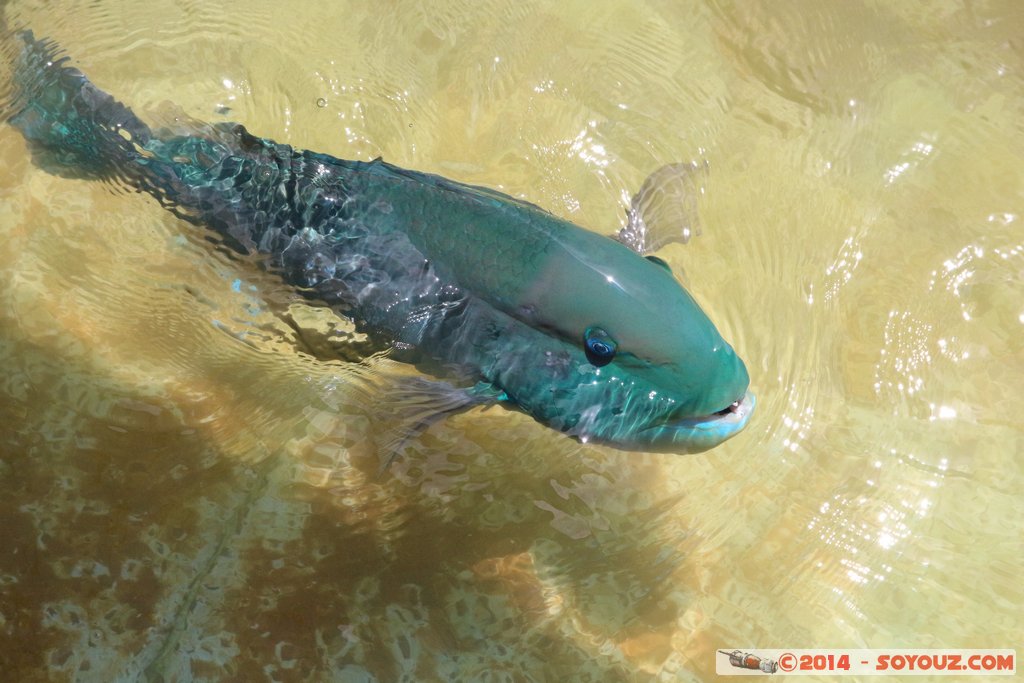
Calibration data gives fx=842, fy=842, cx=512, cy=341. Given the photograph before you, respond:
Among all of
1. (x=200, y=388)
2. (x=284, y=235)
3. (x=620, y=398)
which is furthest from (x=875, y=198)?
(x=200, y=388)

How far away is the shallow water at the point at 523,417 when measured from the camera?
3.08 meters

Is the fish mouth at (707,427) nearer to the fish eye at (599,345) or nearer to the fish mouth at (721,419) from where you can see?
the fish mouth at (721,419)

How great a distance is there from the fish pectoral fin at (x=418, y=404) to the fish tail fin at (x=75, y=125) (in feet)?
5.08

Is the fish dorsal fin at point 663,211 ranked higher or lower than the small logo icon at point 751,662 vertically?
higher

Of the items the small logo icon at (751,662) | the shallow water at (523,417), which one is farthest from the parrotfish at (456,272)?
the small logo icon at (751,662)

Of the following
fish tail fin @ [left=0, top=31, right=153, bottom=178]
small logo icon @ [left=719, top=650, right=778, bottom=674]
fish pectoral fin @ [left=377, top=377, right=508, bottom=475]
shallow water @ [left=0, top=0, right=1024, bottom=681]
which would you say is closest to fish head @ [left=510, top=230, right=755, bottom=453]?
fish pectoral fin @ [left=377, top=377, right=508, bottom=475]

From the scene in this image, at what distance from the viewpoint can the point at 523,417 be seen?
12.4 ft

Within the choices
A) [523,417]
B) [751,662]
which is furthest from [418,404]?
[751,662]

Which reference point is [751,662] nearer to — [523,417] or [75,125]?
[523,417]

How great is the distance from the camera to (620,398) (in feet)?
9.80

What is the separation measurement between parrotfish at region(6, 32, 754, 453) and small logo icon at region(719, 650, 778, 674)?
90cm

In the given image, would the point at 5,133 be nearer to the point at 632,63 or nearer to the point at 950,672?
the point at 632,63

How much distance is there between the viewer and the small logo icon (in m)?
3.29

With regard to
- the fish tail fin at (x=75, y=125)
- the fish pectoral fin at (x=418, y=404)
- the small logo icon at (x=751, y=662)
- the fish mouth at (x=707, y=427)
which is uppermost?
the fish mouth at (x=707, y=427)
